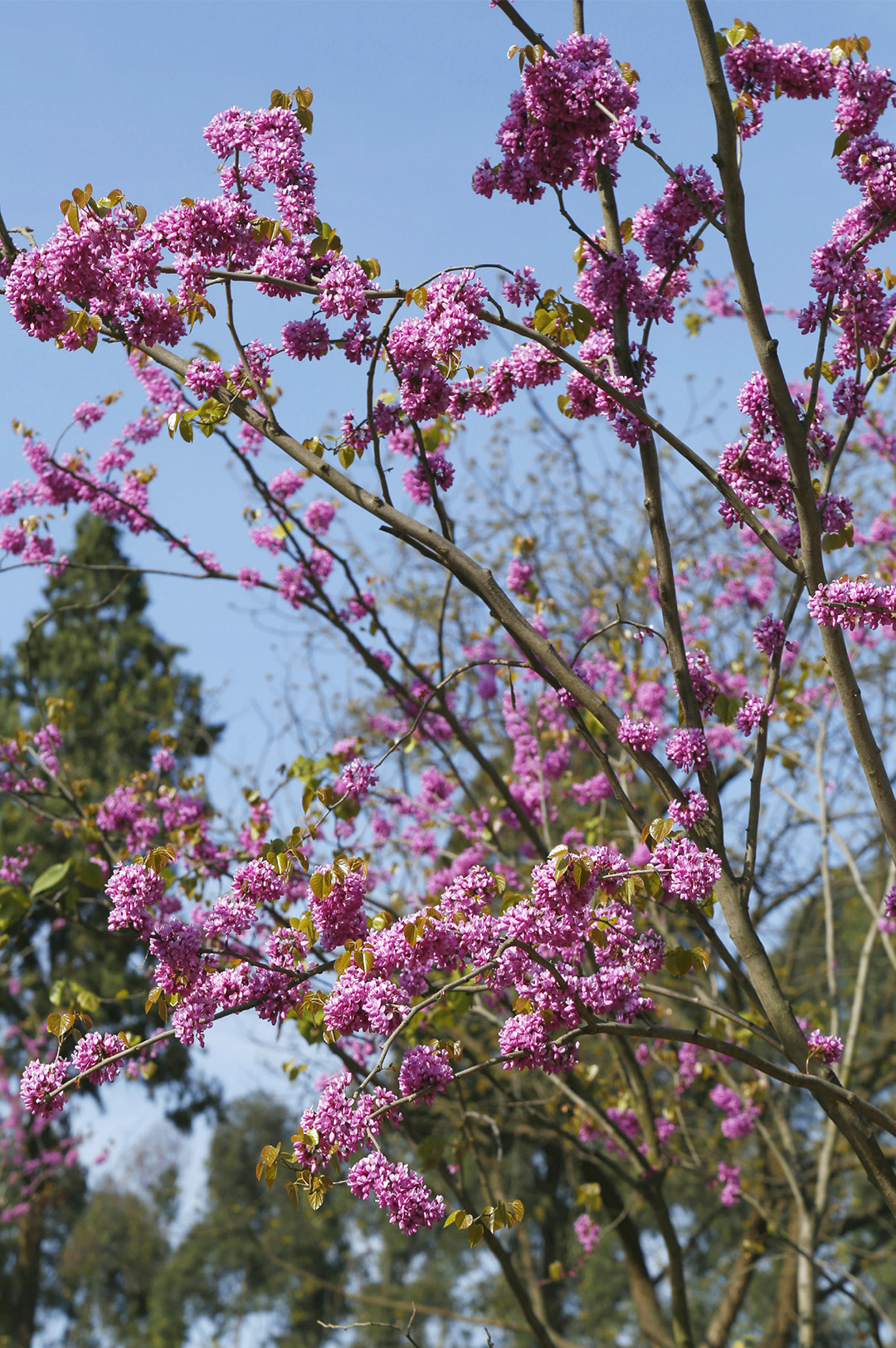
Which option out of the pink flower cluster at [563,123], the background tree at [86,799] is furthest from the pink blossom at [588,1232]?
the background tree at [86,799]

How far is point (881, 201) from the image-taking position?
321 centimetres

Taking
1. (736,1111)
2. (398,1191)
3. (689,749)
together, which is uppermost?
(736,1111)

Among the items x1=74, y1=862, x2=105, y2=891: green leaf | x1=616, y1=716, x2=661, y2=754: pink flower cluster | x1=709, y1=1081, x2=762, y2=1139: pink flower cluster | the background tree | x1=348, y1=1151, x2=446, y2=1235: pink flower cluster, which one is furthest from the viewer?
the background tree

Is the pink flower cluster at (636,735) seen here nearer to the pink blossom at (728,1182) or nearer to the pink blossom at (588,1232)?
the pink blossom at (588,1232)

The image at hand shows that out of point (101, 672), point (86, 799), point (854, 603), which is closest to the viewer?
point (854, 603)

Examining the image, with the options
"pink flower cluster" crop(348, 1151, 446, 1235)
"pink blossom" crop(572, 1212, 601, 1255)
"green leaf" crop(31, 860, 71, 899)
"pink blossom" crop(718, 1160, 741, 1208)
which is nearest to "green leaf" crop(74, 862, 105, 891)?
"green leaf" crop(31, 860, 71, 899)

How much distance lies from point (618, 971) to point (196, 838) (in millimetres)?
3456

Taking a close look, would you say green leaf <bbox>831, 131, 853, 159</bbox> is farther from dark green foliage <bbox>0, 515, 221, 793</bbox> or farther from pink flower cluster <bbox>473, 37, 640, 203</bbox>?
dark green foliage <bbox>0, 515, 221, 793</bbox>

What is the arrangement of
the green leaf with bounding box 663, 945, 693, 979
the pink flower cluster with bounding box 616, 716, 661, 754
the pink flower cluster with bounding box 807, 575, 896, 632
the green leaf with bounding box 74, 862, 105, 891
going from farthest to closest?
1. the green leaf with bounding box 74, 862, 105, 891
2. the pink flower cluster with bounding box 616, 716, 661, 754
3. the pink flower cluster with bounding box 807, 575, 896, 632
4. the green leaf with bounding box 663, 945, 693, 979

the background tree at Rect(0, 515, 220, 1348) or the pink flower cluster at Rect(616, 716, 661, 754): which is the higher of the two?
the background tree at Rect(0, 515, 220, 1348)

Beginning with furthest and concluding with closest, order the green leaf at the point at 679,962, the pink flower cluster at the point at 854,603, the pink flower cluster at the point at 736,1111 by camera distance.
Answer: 1. the pink flower cluster at the point at 736,1111
2. the pink flower cluster at the point at 854,603
3. the green leaf at the point at 679,962

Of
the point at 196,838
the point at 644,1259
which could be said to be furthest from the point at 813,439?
the point at 644,1259

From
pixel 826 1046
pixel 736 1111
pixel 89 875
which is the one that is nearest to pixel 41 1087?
pixel 826 1046

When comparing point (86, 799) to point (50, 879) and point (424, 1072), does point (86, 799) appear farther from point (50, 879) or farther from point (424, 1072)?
point (424, 1072)
